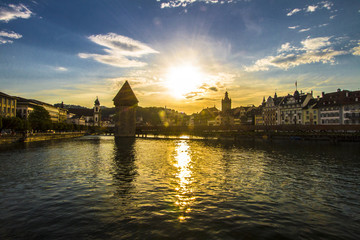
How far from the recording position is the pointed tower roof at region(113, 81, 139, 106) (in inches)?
3187

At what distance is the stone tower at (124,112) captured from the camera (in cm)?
8088

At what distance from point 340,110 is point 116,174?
77.4 m

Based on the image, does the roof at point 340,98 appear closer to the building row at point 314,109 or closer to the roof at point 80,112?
the building row at point 314,109

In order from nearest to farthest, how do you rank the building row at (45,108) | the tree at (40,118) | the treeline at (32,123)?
the treeline at (32,123), the building row at (45,108), the tree at (40,118)

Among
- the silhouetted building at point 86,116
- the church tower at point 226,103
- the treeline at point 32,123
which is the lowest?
the treeline at point 32,123

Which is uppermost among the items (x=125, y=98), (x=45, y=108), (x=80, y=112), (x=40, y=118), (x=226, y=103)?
(x=226, y=103)

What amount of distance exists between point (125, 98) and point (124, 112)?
4874mm

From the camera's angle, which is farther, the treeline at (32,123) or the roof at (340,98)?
the roof at (340,98)

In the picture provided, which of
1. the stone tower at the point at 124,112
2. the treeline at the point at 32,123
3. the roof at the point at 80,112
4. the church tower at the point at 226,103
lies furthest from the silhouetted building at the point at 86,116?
the church tower at the point at 226,103

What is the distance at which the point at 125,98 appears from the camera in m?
81.1

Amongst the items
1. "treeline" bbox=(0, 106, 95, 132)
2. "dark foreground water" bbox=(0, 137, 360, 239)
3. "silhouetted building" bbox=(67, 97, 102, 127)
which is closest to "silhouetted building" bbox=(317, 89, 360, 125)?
"dark foreground water" bbox=(0, 137, 360, 239)

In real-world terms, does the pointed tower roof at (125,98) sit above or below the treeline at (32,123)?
above

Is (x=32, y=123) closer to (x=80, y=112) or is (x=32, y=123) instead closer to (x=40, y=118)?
(x=40, y=118)

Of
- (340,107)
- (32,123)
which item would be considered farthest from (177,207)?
(340,107)
